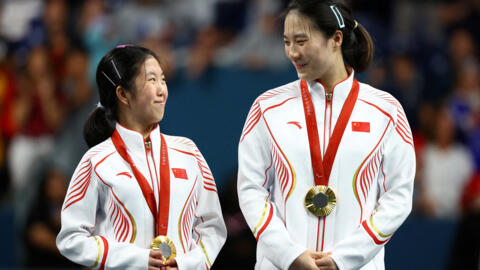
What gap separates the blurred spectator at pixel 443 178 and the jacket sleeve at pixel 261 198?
13.9 feet

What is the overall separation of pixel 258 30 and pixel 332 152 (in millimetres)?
4839

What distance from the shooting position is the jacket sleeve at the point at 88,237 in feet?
13.0

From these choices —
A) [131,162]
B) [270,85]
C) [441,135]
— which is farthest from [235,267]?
[131,162]

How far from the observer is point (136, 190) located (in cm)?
401

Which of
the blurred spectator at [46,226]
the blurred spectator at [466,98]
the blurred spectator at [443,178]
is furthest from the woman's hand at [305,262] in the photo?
the blurred spectator at [466,98]

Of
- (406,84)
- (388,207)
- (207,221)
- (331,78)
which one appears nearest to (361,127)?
(331,78)

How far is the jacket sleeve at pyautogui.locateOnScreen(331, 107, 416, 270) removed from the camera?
156 inches

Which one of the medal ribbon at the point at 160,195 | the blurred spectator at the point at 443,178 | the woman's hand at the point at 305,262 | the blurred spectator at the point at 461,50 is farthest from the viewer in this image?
the blurred spectator at the point at 461,50

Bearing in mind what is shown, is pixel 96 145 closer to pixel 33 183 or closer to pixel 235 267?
pixel 235 267

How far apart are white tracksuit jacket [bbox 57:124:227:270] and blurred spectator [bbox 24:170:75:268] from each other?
3.68m

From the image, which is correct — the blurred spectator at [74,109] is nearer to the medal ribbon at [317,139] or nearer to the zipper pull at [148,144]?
the zipper pull at [148,144]

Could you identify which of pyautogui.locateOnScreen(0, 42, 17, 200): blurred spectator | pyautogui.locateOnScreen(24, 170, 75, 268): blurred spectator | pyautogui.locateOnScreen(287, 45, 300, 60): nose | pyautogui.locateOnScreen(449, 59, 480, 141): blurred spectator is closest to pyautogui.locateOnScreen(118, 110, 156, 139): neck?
pyautogui.locateOnScreen(287, 45, 300, 60): nose

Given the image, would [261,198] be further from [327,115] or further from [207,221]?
[327,115]

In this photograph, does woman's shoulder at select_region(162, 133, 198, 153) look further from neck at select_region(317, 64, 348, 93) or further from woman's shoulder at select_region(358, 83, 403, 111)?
woman's shoulder at select_region(358, 83, 403, 111)
